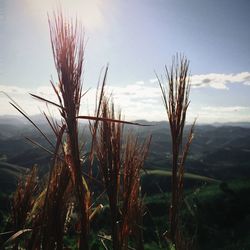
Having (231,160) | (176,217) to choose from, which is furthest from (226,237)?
(231,160)

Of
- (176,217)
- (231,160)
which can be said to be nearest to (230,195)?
(176,217)

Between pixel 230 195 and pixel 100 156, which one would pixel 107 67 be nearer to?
pixel 100 156

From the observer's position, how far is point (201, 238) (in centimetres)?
2561

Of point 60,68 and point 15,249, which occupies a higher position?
point 60,68

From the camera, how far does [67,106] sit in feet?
5.57

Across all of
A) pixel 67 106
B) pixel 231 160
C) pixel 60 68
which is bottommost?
pixel 231 160

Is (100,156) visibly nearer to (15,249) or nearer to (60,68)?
(60,68)

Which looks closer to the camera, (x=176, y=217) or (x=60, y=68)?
(x=60, y=68)

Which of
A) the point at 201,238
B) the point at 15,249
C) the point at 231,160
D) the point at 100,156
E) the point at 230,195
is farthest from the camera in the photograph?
the point at 231,160

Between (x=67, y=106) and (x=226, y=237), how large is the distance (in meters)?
28.5

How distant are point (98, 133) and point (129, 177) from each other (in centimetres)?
41

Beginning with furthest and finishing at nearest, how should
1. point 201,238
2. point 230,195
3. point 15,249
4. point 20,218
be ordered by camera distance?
1. point 230,195
2. point 201,238
3. point 20,218
4. point 15,249

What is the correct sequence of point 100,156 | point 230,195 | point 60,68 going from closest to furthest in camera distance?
point 60,68
point 100,156
point 230,195

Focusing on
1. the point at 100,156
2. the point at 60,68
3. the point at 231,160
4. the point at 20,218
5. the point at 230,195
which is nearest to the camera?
the point at 60,68
